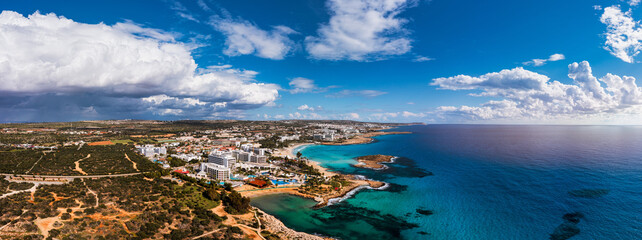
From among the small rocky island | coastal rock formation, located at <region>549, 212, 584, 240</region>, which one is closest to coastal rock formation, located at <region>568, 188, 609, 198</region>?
coastal rock formation, located at <region>549, 212, 584, 240</region>

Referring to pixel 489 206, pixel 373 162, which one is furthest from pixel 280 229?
pixel 373 162

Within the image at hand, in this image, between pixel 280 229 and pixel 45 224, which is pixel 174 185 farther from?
pixel 280 229

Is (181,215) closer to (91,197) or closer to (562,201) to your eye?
(91,197)

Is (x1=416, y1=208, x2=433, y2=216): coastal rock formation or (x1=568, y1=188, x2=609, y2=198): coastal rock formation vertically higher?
(x1=568, y1=188, x2=609, y2=198): coastal rock formation

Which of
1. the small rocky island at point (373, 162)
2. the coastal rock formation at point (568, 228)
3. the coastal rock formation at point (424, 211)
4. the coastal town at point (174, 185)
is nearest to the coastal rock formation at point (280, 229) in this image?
the coastal town at point (174, 185)

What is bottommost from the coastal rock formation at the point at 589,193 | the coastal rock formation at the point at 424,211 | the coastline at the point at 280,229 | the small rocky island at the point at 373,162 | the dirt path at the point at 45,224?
the coastline at the point at 280,229

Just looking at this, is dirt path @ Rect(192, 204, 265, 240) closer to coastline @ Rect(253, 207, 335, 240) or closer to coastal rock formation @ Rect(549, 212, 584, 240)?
coastline @ Rect(253, 207, 335, 240)

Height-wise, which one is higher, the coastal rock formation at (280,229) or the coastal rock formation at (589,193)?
the coastal rock formation at (589,193)

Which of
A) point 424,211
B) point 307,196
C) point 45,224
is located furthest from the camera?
point 307,196

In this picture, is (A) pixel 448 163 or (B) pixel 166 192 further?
(A) pixel 448 163

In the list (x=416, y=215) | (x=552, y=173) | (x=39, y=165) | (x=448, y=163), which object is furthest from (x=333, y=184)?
(x=39, y=165)

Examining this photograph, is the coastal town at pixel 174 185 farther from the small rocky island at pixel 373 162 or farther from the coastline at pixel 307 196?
the small rocky island at pixel 373 162
